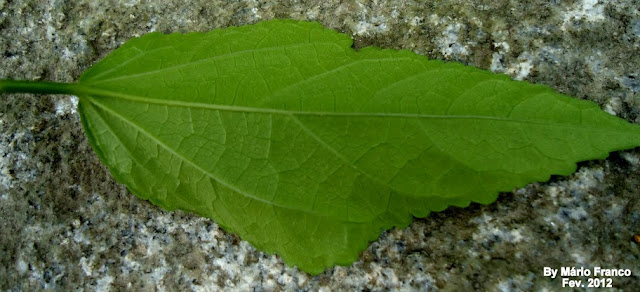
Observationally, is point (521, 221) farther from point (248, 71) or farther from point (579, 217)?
point (248, 71)

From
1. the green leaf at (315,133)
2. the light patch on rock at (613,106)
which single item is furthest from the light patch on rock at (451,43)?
the light patch on rock at (613,106)

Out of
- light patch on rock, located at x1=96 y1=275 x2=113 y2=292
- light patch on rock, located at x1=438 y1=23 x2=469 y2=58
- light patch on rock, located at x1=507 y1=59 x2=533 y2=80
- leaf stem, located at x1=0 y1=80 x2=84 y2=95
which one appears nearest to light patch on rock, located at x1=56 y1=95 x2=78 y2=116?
leaf stem, located at x1=0 y1=80 x2=84 y2=95

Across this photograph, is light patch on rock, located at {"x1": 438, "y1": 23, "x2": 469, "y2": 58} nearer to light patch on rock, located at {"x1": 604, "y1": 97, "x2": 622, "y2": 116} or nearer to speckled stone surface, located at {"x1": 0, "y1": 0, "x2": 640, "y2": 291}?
speckled stone surface, located at {"x1": 0, "y1": 0, "x2": 640, "y2": 291}

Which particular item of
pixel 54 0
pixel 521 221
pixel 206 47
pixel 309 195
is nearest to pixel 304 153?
pixel 309 195

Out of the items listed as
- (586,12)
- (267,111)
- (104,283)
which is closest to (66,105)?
(104,283)

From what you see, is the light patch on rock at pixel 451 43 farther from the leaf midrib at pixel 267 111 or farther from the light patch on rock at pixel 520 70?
the leaf midrib at pixel 267 111

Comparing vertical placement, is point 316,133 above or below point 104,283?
above

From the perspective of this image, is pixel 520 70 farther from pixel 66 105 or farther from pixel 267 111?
pixel 66 105
